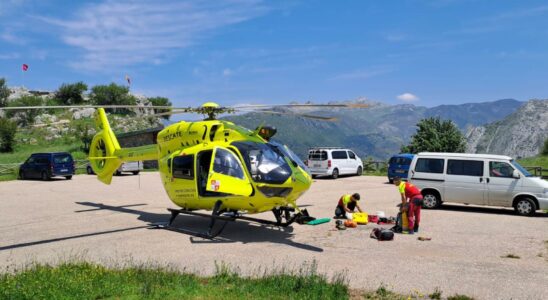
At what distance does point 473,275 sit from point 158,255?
618 centimetres

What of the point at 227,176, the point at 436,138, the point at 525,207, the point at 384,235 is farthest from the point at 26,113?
the point at 525,207

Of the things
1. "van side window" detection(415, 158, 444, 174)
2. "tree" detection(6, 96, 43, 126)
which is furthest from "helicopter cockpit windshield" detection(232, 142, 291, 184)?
"tree" detection(6, 96, 43, 126)

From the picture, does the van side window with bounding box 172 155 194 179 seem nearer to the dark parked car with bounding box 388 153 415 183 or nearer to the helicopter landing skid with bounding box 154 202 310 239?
the helicopter landing skid with bounding box 154 202 310 239

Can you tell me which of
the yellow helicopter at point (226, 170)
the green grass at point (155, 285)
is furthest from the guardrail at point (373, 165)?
the green grass at point (155, 285)

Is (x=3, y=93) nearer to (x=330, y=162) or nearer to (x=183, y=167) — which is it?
(x=330, y=162)

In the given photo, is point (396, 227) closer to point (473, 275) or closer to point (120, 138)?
point (473, 275)

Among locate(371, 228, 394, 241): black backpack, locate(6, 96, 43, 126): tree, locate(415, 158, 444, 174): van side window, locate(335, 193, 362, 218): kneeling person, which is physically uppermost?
locate(6, 96, 43, 126): tree

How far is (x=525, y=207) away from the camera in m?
14.4

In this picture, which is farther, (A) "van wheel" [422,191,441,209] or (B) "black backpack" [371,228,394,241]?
(A) "van wheel" [422,191,441,209]

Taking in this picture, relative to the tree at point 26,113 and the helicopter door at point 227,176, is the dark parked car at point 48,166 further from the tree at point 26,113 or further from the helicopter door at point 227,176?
the tree at point 26,113

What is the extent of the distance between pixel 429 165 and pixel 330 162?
44.7ft

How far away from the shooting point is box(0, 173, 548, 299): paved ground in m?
7.66

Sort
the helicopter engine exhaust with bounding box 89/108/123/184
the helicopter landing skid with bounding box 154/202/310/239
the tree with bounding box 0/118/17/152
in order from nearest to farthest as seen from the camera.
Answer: the helicopter landing skid with bounding box 154/202/310/239 → the helicopter engine exhaust with bounding box 89/108/123/184 → the tree with bounding box 0/118/17/152

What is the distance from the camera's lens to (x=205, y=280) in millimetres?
7289
